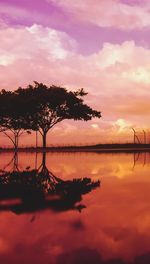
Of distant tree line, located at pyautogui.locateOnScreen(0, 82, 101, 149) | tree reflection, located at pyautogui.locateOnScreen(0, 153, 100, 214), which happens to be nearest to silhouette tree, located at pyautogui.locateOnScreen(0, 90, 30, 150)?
distant tree line, located at pyautogui.locateOnScreen(0, 82, 101, 149)

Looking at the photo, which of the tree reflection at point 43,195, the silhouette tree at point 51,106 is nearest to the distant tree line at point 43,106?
the silhouette tree at point 51,106

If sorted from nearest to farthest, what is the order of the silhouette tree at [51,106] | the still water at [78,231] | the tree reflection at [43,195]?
1. the still water at [78,231]
2. the tree reflection at [43,195]
3. the silhouette tree at [51,106]

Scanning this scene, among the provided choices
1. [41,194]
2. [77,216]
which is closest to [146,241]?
[77,216]

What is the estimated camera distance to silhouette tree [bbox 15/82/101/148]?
56.9m

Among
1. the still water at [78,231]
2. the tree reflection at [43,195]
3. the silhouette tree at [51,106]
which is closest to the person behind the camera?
the still water at [78,231]

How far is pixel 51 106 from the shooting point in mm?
57281

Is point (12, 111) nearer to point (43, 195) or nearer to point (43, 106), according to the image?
point (43, 106)

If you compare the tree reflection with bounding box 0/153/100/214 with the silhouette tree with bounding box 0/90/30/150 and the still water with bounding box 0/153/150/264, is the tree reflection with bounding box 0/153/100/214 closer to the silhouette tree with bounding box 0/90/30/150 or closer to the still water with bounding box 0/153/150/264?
the still water with bounding box 0/153/150/264

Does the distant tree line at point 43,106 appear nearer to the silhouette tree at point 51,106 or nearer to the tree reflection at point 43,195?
the silhouette tree at point 51,106

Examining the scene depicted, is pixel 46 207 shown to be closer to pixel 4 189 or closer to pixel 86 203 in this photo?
pixel 86 203

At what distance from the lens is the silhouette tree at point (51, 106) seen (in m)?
56.9

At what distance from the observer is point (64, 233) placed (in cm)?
667

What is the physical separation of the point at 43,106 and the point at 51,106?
123 centimetres

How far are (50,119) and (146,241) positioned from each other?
52.7 meters
